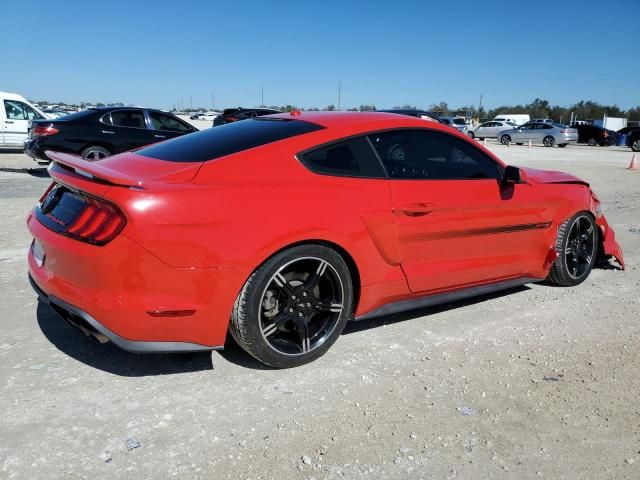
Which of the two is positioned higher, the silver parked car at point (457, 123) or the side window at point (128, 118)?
the silver parked car at point (457, 123)

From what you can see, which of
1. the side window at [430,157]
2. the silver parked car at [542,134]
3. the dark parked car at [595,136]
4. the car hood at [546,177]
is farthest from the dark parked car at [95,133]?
the dark parked car at [595,136]

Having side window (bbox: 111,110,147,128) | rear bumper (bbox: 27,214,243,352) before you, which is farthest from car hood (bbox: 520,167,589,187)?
side window (bbox: 111,110,147,128)

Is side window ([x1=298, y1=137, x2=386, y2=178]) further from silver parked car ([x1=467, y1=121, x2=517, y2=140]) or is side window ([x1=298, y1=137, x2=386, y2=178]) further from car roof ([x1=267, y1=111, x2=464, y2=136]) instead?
silver parked car ([x1=467, y1=121, x2=517, y2=140])

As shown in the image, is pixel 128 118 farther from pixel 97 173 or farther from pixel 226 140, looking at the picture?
pixel 97 173

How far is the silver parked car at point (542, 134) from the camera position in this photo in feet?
100

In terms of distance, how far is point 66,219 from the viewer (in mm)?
2947

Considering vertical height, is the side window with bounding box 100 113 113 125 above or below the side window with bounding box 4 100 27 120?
below

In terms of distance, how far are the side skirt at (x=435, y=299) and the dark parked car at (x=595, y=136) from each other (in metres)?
32.6

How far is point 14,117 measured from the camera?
1555 centimetres

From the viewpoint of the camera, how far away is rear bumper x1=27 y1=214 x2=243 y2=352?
8.77ft

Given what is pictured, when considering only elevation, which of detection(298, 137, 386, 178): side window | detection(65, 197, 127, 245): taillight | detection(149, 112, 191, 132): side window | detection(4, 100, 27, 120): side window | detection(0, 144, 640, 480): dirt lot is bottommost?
detection(0, 144, 640, 480): dirt lot

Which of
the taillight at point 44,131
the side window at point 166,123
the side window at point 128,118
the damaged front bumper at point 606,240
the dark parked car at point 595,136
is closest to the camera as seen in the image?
the damaged front bumper at point 606,240

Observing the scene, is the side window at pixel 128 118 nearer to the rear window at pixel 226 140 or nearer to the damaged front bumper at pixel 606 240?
the rear window at pixel 226 140

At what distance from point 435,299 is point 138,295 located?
2.05m
